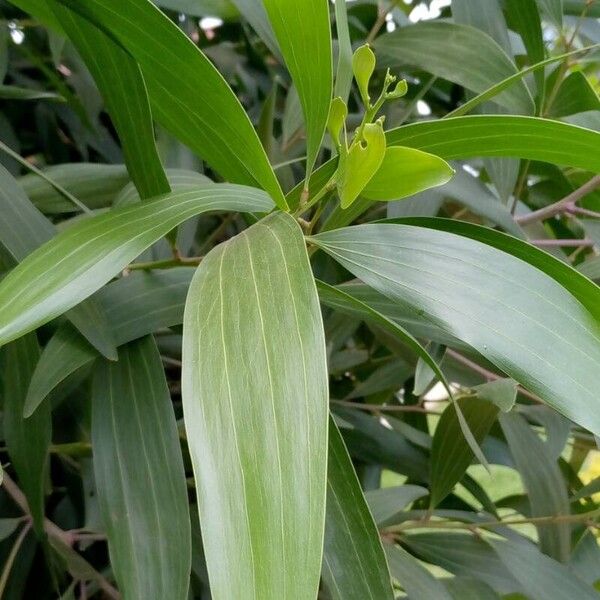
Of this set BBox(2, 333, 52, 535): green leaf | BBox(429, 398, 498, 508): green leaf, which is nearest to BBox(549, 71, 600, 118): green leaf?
BBox(429, 398, 498, 508): green leaf

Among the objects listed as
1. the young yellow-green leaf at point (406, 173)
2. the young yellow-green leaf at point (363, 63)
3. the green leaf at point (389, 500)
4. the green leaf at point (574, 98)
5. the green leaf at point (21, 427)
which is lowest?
the green leaf at point (389, 500)

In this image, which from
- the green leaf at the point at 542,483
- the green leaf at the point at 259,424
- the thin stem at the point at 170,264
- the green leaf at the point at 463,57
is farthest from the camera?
the green leaf at the point at 542,483

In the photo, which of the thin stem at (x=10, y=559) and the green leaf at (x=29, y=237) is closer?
the green leaf at (x=29, y=237)

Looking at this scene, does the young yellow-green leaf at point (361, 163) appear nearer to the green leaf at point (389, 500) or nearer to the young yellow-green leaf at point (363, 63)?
the young yellow-green leaf at point (363, 63)

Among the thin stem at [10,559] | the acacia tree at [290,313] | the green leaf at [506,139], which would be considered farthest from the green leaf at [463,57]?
the thin stem at [10,559]

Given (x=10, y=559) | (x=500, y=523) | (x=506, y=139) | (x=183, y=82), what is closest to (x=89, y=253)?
(x=183, y=82)

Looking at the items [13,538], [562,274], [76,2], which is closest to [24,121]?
[13,538]
